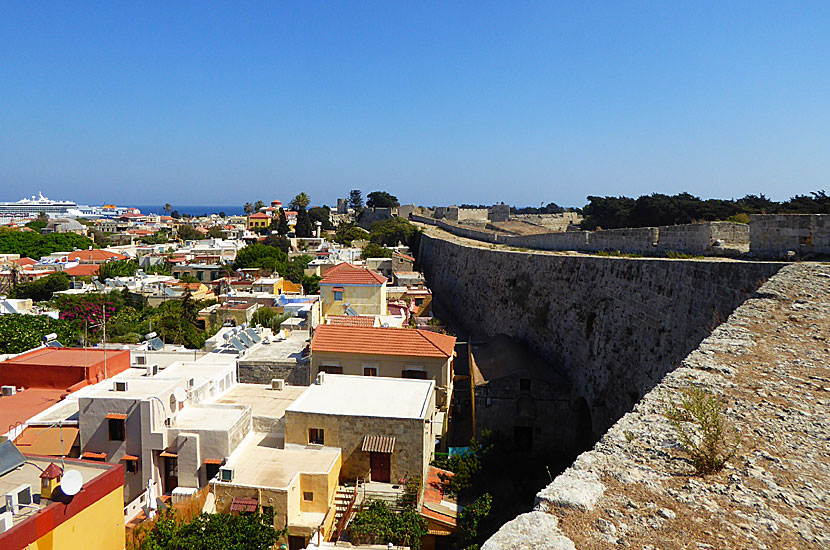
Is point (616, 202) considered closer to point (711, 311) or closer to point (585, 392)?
point (585, 392)

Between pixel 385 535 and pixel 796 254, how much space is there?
267 inches

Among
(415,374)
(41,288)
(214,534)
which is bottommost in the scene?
(41,288)

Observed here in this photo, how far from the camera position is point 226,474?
845 cm

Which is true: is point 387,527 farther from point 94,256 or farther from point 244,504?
point 94,256

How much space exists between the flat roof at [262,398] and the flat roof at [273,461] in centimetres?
89

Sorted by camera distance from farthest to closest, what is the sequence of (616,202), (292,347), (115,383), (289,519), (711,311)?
(616,202) → (292,347) → (115,383) → (289,519) → (711,311)

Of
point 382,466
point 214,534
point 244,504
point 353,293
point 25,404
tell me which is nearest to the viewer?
point 214,534

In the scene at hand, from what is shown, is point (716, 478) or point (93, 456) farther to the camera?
point (93, 456)

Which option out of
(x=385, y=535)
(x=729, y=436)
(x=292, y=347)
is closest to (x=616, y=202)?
(x=292, y=347)

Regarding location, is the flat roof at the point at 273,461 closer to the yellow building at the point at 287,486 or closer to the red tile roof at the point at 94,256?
the yellow building at the point at 287,486

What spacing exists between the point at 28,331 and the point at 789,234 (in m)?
21.3

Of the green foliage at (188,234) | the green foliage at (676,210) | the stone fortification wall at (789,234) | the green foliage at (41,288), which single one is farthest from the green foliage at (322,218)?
the stone fortification wall at (789,234)

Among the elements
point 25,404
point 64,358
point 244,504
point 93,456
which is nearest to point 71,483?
point 244,504

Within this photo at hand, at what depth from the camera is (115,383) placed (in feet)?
34.0
